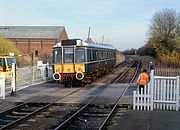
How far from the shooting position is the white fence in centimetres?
1164

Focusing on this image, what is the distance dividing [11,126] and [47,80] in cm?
1621

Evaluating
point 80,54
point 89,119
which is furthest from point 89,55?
point 89,119

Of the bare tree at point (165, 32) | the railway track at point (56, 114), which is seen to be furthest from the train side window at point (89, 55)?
the bare tree at point (165, 32)

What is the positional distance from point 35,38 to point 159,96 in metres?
64.2

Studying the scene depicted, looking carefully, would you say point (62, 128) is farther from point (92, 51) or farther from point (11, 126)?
point (92, 51)

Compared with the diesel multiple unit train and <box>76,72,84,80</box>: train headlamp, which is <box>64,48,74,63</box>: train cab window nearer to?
the diesel multiple unit train

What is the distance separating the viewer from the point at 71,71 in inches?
866

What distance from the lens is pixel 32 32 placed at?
254ft

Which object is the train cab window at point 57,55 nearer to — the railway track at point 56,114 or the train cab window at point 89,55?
the train cab window at point 89,55

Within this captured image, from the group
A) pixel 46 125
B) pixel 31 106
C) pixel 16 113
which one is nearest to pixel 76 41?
pixel 31 106

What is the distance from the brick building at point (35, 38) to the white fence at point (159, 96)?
59.9 m

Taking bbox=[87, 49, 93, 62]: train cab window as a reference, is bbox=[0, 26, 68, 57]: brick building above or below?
above

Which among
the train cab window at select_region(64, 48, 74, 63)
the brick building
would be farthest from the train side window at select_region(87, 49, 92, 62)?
the brick building

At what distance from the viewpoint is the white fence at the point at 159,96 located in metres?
11.6
